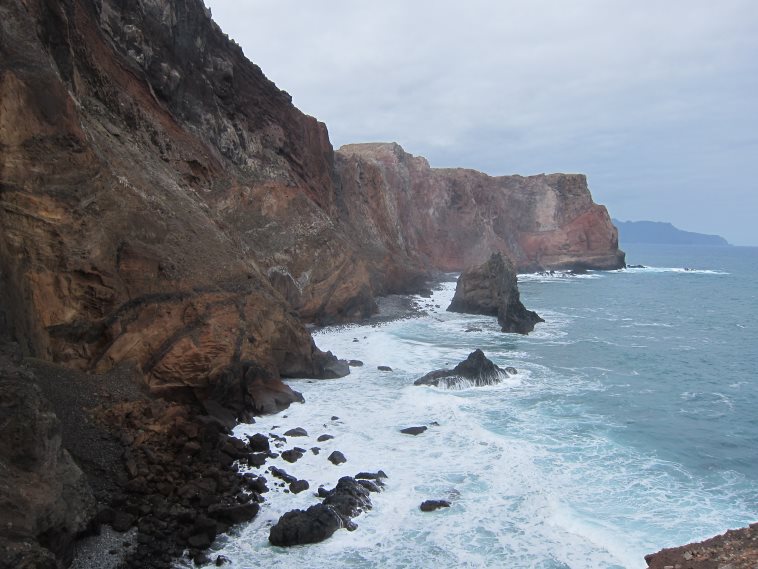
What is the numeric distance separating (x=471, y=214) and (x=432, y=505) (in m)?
65.5

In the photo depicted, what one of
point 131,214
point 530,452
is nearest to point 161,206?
point 131,214

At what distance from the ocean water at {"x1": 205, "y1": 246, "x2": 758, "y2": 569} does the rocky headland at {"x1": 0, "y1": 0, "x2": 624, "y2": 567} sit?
166cm

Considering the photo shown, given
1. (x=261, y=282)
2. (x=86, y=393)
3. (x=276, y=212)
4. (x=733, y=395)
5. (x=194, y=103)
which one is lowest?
(x=733, y=395)

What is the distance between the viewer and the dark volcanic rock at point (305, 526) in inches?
433

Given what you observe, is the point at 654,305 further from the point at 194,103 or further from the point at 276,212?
the point at 194,103

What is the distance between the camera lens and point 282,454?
14.6 metres

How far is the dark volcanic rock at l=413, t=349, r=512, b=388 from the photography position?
21.6m

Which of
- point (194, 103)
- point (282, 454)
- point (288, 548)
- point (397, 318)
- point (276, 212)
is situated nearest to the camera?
point (288, 548)

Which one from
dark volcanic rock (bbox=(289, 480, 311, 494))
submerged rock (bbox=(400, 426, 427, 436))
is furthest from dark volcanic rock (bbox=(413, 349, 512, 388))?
dark volcanic rock (bbox=(289, 480, 311, 494))

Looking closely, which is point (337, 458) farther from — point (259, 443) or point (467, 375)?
point (467, 375)

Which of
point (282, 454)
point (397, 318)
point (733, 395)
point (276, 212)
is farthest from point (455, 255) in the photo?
point (282, 454)

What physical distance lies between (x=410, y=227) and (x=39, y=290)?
180 feet

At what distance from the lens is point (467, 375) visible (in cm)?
2191

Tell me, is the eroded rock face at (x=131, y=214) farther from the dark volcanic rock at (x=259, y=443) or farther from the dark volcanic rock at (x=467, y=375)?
the dark volcanic rock at (x=467, y=375)
